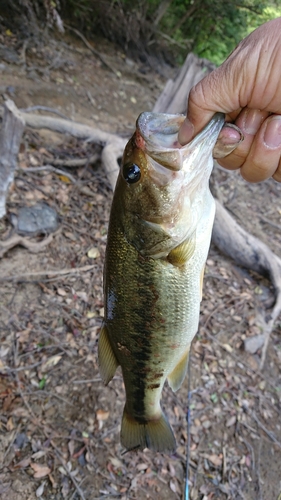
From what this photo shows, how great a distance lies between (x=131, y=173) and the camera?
1.54 metres

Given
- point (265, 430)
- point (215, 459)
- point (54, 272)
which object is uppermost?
point (54, 272)

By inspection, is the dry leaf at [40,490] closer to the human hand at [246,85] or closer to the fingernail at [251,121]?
the human hand at [246,85]

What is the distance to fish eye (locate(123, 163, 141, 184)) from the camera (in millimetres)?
1525

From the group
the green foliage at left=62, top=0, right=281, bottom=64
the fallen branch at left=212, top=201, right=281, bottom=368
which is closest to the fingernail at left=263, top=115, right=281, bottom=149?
the fallen branch at left=212, top=201, right=281, bottom=368

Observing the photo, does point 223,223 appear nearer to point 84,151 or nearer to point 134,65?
point 84,151

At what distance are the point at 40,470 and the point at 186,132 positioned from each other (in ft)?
8.30

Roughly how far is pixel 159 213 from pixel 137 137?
0.32 m

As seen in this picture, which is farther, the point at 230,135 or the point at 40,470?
the point at 40,470

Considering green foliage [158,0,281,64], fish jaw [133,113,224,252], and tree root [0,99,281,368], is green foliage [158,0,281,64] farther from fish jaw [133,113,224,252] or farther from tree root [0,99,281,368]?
fish jaw [133,113,224,252]

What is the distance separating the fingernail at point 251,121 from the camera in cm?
167

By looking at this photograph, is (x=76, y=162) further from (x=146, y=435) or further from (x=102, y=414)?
(x=146, y=435)

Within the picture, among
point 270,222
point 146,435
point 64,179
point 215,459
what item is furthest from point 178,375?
point 270,222

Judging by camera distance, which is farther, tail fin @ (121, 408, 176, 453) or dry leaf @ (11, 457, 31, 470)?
dry leaf @ (11, 457, 31, 470)

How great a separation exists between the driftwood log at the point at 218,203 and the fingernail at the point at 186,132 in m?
2.80
